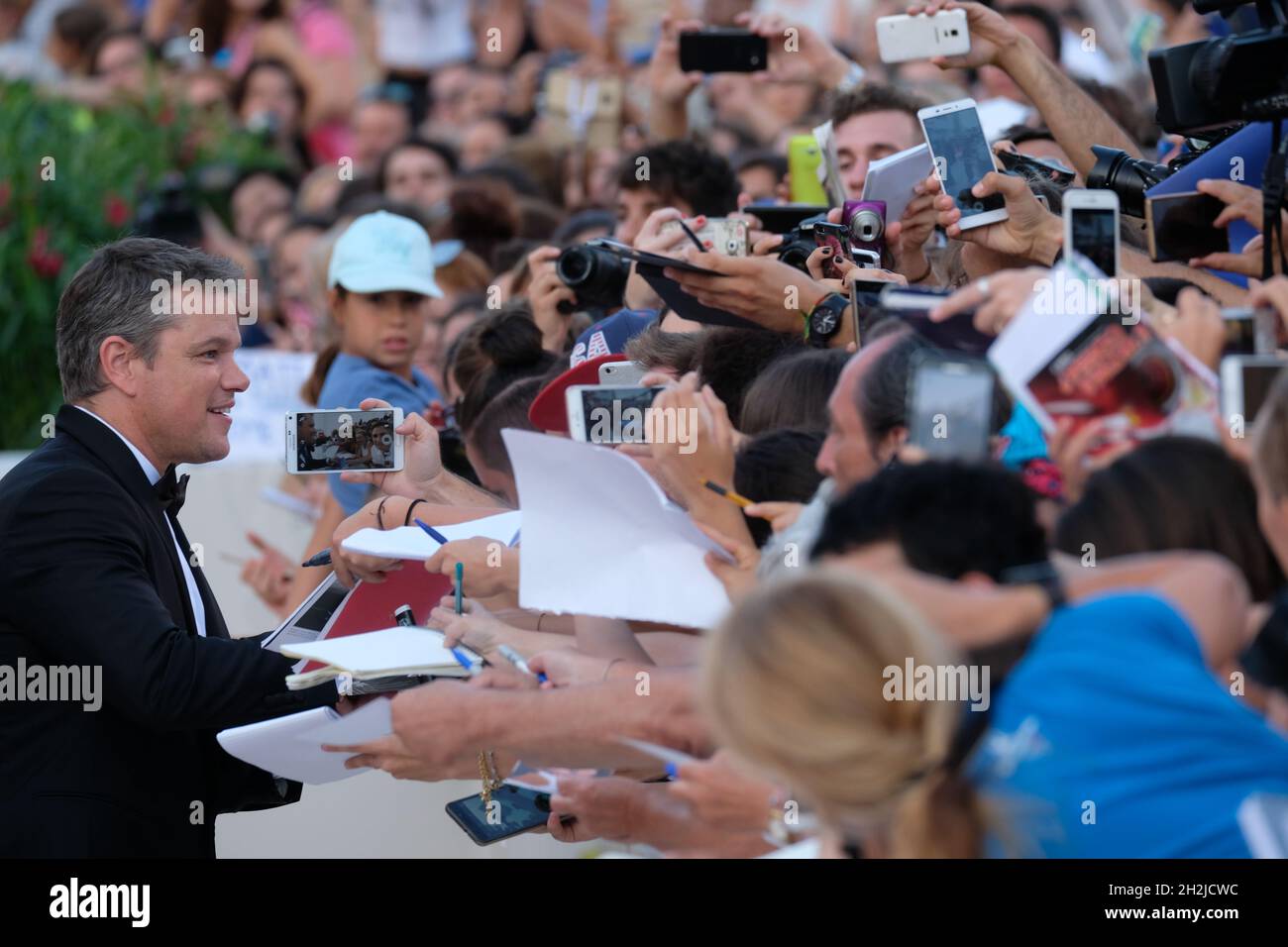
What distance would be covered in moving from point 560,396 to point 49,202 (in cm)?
527

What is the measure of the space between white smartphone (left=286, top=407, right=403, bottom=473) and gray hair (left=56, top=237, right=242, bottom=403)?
372mm

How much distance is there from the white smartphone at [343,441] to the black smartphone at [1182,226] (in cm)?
170

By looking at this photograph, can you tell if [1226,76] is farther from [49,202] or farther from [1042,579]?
[49,202]

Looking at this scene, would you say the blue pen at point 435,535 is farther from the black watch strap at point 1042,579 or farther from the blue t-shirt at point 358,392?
the blue t-shirt at point 358,392

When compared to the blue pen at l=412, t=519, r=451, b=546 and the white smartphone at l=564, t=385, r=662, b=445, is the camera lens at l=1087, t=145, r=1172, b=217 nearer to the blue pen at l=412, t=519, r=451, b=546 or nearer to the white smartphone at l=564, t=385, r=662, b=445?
the white smartphone at l=564, t=385, r=662, b=445

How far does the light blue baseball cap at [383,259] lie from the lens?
5.99m

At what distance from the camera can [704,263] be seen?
3.74 metres

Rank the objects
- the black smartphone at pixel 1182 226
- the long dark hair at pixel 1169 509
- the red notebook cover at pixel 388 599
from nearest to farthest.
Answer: the long dark hair at pixel 1169 509 → the black smartphone at pixel 1182 226 → the red notebook cover at pixel 388 599

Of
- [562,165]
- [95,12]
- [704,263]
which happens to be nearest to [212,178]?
[562,165]

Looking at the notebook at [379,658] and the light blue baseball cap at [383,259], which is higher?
the light blue baseball cap at [383,259]

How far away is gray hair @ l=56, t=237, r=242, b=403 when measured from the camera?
3.86m

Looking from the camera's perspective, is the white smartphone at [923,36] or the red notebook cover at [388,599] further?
the white smartphone at [923,36]

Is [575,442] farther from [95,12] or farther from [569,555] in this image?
[95,12]

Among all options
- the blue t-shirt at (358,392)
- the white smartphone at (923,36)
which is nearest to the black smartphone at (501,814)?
the blue t-shirt at (358,392)
